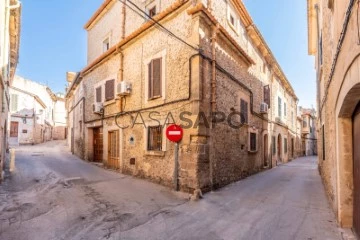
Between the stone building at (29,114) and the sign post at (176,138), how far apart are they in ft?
70.8

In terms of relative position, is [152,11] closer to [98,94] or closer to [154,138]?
[98,94]

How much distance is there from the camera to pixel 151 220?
4.60 m

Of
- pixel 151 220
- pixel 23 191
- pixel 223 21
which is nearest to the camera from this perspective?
pixel 151 220

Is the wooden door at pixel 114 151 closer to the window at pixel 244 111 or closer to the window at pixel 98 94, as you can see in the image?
the window at pixel 98 94

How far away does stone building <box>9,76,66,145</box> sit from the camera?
938 inches

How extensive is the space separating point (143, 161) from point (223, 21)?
21.3 ft

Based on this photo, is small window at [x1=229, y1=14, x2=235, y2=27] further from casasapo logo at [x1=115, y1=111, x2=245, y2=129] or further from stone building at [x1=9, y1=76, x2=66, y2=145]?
stone building at [x1=9, y1=76, x2=66, y2=145]

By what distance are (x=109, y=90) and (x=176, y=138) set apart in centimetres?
567

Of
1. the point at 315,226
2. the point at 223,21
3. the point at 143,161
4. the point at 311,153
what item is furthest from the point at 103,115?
the point at 311,153

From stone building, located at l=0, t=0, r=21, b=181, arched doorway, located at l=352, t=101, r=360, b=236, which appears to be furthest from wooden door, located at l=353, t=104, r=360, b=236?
stone building, located at l=0, t=0, r=21, b=181

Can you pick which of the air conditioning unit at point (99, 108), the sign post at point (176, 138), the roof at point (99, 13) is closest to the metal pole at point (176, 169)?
the sign post at point (176, 138)

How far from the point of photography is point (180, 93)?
23.4 feet

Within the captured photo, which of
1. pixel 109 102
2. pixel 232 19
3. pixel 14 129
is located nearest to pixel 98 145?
pixel 109 102

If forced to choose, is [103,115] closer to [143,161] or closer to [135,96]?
[135,96]
